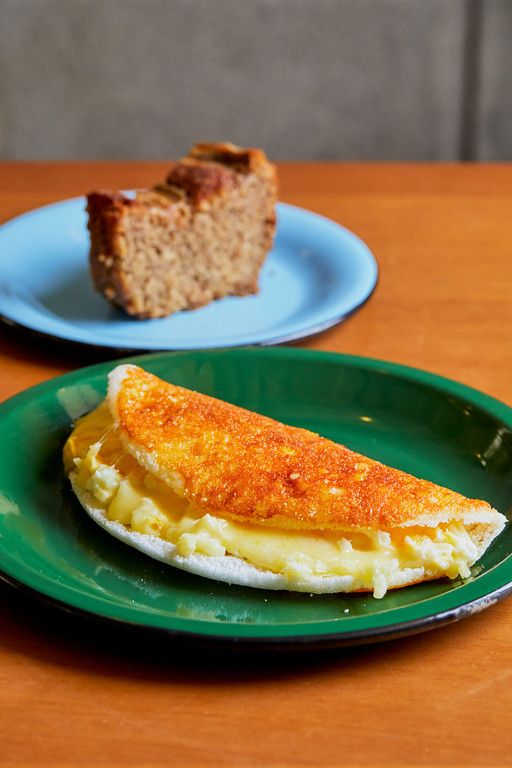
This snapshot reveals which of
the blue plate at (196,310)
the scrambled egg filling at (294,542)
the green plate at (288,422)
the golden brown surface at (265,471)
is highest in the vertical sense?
the golden brown surface at (265,471)

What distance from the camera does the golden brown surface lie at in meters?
0.93

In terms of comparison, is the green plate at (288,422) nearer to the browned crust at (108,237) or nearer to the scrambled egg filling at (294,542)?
the scrambled egg filling at (294,542)

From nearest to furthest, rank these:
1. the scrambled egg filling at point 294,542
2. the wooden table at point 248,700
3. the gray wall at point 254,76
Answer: the wooden table at point 248,700 < the scrambled egg filling at point 294,542 < the gray wall at point 254,76

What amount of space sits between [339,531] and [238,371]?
1.28 feet

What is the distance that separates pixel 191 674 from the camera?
2.73 feet

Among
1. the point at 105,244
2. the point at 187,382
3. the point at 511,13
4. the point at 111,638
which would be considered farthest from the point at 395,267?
the point at 511,13

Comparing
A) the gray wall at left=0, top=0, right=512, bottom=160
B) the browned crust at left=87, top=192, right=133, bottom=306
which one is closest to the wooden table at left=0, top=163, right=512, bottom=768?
the browned crust at left=87, top=192, right=133, bottom=306

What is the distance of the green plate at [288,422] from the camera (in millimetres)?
818

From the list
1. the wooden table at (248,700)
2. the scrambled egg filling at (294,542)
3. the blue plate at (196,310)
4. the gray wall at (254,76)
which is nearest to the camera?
the wooden table at (248,700)

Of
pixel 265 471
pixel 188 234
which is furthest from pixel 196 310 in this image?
pixel 265 471

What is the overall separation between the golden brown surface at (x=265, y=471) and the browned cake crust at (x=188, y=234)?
487 millimetres

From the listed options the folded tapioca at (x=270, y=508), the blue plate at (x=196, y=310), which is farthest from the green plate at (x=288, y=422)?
the blue plate at (x=196, y=310)

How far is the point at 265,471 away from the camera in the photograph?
38.8 inches

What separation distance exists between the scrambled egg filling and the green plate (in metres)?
0.02
